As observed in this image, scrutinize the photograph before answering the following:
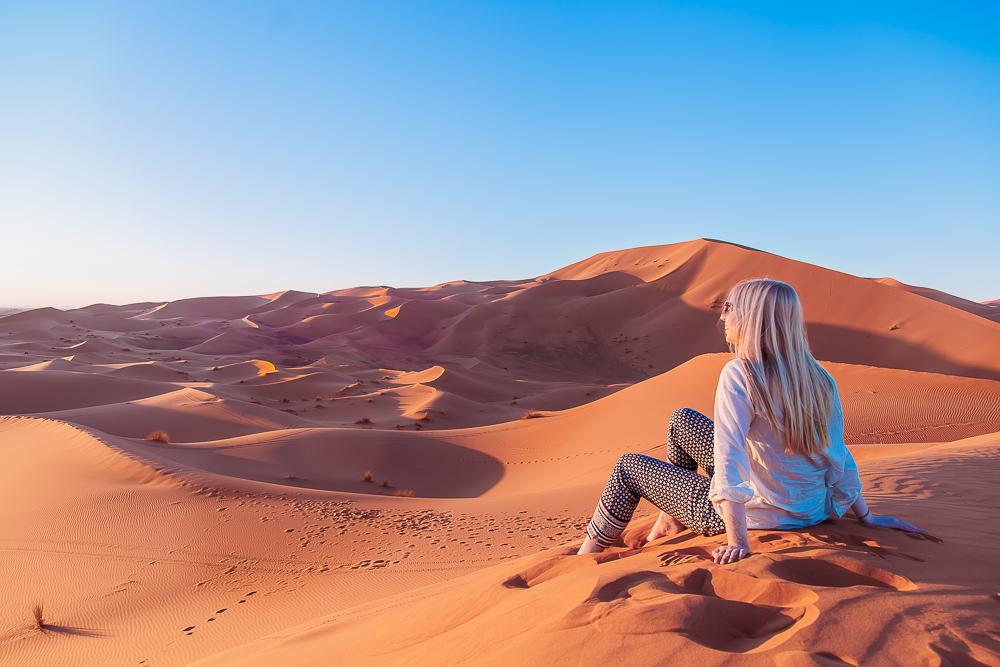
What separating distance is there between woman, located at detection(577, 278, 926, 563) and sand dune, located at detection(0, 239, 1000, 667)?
14cm

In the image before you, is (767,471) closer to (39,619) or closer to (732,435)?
(732,435)

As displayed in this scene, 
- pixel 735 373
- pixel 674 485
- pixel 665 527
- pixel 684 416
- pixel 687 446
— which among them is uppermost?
pixel 735 373

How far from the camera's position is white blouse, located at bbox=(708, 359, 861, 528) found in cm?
285

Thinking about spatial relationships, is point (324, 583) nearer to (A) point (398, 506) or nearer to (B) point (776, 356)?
(A) point (398, 506)

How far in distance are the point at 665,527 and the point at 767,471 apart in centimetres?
87

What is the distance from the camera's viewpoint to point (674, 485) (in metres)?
3.44

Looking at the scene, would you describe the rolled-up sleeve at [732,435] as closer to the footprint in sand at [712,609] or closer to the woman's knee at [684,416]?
the footprint in sand at [712,609]

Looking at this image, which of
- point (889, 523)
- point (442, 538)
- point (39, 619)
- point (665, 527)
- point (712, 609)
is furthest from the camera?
point (442, 538)

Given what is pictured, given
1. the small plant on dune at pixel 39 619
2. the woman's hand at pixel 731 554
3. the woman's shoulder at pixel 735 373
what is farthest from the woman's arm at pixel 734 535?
the small plant on dune at pixel 39 619

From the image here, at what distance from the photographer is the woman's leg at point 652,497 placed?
132 inches

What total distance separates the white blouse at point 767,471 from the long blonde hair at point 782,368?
0.19 ft

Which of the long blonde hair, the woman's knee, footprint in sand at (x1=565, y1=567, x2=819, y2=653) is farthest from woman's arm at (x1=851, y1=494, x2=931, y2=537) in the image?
footprint in sand at (x1=565, y1=567, x2=819, y2=653)

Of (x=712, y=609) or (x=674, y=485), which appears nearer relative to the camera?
(x=712, y=609)

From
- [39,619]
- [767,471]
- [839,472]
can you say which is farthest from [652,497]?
[39,619]
